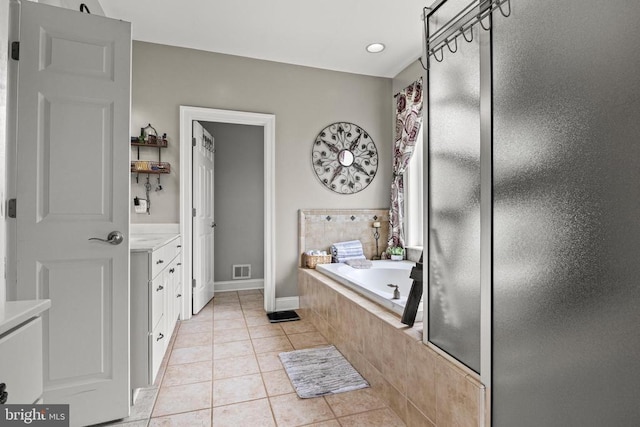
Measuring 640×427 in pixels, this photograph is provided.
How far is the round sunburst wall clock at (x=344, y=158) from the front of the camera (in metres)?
3.80

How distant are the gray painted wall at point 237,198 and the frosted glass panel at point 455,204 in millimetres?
3414

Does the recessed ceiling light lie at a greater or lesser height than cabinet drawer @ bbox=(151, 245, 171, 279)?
greater

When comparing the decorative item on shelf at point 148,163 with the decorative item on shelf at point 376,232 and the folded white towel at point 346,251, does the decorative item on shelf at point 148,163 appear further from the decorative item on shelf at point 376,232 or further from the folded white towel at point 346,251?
the decorative item on shelf at point 376,232

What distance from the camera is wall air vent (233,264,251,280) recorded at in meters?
4.64

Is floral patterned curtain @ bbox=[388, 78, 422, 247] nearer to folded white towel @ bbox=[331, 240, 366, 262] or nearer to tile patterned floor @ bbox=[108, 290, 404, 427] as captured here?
folded white towel @ bbox=[331, 240, 366, 262]

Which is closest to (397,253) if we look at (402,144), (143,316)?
(402,144)

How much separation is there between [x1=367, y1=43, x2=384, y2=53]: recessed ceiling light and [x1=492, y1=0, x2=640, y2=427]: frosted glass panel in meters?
2.26

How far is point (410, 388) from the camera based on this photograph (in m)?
1.66

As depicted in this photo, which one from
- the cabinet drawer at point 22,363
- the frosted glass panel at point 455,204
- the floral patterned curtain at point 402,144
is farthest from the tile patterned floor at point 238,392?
the floral patterned curtain at point 402,144

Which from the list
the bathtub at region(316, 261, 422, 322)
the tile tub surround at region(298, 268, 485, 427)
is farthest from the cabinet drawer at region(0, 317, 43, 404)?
the bathtub at region(316, 261, 422, 322)

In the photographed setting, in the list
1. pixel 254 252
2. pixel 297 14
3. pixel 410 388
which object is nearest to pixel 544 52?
pixel 410 388

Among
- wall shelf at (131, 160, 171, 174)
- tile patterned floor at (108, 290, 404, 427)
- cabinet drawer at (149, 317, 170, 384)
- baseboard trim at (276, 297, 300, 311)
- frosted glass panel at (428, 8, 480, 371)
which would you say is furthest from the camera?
baseboard trim at (276, 297, 300, 311)

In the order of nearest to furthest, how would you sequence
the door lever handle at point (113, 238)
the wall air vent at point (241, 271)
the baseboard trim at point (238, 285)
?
1. the door lever handle at point (113, 238)
2. the baseboard trim at point (238, 285)
3. the wall air vent at point (241, 271)

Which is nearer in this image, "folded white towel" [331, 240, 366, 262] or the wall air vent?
"folded white towel" [331, 240, 366, 262]
